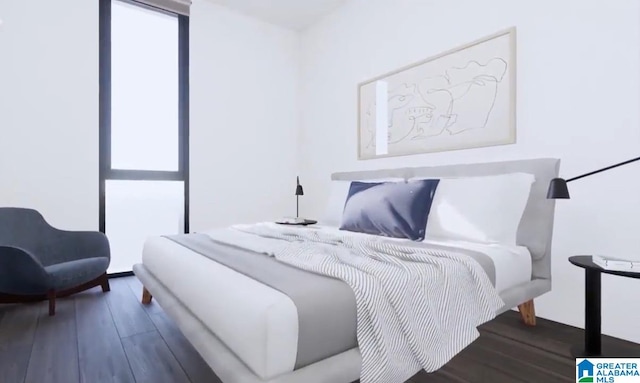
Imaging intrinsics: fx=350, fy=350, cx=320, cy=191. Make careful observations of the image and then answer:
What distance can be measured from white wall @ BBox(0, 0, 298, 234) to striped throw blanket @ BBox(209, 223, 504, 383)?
94.5 inches

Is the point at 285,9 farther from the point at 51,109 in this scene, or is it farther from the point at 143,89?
the point at 51,109

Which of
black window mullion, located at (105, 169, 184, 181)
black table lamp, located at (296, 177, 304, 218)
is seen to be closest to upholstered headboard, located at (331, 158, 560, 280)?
black table lamp, located at (296, 177, 304, 218)

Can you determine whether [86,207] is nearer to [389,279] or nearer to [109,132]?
[109,132]

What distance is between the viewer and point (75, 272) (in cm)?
251

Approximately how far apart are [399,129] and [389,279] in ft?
7.09

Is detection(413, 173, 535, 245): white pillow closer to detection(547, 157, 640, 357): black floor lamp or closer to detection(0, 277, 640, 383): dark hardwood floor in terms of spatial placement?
detection(547, 157, 640, 357): black floor lamp

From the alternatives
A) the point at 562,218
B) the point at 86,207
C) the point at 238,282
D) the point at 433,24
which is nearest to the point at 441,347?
the point at 238,282

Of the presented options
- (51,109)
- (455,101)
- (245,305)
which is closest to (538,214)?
(455,101)

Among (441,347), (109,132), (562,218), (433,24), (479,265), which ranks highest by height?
(433,24)

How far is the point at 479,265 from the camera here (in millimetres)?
1667

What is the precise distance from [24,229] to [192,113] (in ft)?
6.06

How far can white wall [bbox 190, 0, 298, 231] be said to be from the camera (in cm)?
390

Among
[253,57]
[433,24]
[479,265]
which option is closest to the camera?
[479,265]

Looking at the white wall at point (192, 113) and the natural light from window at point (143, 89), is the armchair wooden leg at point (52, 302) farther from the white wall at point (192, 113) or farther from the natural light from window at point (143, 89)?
the natural light from window at point (143, 89)
